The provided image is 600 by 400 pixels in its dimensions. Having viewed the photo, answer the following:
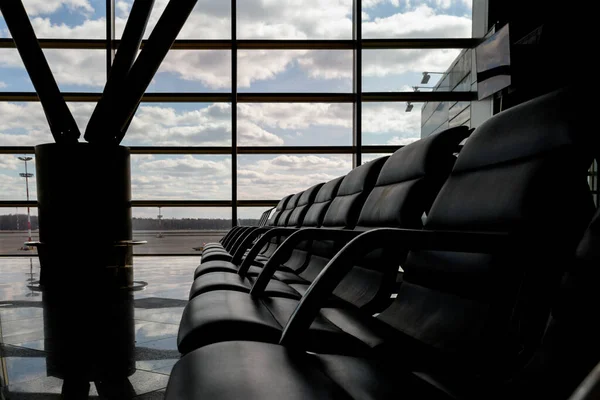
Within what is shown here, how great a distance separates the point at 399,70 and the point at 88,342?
615 centimetres

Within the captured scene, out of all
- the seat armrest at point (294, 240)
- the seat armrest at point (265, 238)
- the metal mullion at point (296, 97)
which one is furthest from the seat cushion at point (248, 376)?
the metal mullion at point (296, 97)

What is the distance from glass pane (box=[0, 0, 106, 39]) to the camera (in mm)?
6863

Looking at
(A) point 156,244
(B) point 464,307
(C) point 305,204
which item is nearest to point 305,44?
(C) point 305,204

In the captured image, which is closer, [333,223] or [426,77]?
[333,223]

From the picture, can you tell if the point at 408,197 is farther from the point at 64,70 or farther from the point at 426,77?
the point at 64,70

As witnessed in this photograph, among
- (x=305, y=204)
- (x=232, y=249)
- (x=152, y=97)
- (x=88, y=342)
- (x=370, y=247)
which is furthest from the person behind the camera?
(x=152, y=97)

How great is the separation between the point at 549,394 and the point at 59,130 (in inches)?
197

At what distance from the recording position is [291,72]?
23.2 feet

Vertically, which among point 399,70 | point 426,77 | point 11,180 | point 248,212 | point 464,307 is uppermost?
point 399,70

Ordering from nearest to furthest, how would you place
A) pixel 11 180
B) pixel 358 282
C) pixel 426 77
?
pixel 358 282 < pixel 11 180 < pixel 426 77

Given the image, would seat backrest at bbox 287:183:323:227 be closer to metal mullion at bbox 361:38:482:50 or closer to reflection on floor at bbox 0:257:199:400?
reflection on floor at bbox 0:257:199:400

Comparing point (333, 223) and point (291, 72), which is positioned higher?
point (291, 72)

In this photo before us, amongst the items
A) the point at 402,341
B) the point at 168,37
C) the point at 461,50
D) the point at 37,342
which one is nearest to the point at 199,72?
the point at 168,37

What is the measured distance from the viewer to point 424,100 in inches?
279
